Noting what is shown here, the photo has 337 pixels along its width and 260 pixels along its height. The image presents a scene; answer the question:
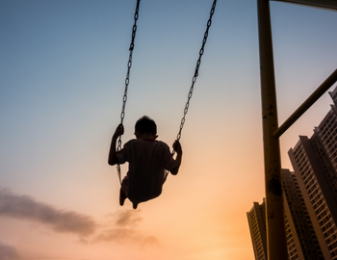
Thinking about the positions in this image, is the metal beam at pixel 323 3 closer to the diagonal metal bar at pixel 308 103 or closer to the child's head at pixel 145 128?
the diagonal metal bar at pixel 308 103

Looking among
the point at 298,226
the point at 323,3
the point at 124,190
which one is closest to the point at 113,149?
the point at 124,190

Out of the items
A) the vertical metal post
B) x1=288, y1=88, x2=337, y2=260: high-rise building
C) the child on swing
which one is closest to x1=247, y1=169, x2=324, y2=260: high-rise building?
x1=288, y1=88, x2=337, y2=260: high-rise building

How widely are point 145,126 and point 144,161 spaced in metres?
0.38

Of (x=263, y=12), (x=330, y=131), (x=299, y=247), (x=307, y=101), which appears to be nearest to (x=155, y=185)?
(x=307, y=101)

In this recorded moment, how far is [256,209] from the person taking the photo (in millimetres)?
62156

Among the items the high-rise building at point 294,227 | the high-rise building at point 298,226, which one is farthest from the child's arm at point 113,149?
the high-rise building at point 298,226

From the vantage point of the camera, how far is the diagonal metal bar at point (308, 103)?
1226mm

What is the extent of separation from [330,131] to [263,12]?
217ft

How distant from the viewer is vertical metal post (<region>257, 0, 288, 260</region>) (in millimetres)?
1328

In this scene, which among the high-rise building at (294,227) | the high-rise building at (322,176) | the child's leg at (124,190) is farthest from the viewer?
the high-rise building at (294,227)

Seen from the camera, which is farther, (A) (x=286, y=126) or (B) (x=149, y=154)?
(B) (x=149, y=154)

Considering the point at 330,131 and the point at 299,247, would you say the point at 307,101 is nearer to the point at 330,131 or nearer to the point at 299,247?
the point at 330,131

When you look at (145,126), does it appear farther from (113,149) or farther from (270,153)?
(270,153)

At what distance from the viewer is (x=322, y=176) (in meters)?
52.2
